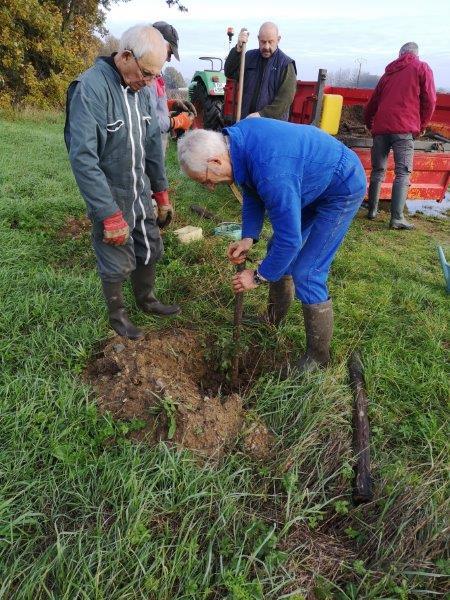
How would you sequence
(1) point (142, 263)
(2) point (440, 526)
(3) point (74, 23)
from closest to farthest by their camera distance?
1. (2) point (440, 526)
2. (1) point (142, 263)
3. (3) point (74, 23)

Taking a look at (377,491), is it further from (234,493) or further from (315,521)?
(234,493)

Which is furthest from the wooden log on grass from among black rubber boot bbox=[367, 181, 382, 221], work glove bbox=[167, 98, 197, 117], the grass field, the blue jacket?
black rubber boot bbox=[367, 181, 382, 221]

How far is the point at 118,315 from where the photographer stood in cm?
291

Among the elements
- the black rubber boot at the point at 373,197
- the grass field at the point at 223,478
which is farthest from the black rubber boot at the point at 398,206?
the grass field at the point at 223,478

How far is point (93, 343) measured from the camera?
279cm

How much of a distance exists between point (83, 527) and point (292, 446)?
3.42 feet

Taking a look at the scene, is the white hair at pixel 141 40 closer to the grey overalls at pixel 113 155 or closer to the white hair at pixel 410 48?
Answer: the grey overalls at pixel 113 155

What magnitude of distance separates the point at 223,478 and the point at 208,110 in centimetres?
894

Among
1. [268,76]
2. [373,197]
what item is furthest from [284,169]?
[373,197]

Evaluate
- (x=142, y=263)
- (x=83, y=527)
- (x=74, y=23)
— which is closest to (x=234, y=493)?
(x=83, y=527)

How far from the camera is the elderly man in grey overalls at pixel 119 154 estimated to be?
85.9 inches

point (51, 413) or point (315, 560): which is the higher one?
point (51, 413)

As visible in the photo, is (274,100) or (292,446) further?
(274,100)

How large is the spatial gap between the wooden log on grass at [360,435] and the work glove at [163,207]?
1.73 meters
